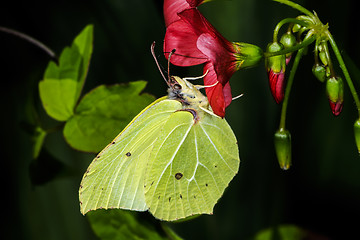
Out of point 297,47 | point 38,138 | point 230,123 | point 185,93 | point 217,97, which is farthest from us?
point 230,123

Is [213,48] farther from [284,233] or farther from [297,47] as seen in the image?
[284,233]

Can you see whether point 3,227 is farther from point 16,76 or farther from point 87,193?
point 87,193

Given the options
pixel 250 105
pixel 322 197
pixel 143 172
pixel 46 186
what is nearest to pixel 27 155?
pixel 46 186

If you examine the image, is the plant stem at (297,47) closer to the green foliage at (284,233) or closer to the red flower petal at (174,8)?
the red flower petal at (174,8)

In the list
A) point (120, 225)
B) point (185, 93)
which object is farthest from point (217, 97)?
Answer: point (120, 225)

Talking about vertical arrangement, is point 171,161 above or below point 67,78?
below

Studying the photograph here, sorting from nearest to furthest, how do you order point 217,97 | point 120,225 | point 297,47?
point 297,47 → point 217,97 → point 120,225

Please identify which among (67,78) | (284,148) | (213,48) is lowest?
(284,148)

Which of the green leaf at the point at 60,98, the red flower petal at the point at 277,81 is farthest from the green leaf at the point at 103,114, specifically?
the red flower petal at the point at 277,81

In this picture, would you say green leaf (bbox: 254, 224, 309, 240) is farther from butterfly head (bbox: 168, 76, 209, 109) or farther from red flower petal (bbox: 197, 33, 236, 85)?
red flower petal (bbox: 197, 33, 236, 85)

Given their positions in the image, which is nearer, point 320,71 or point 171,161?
point 320,71
